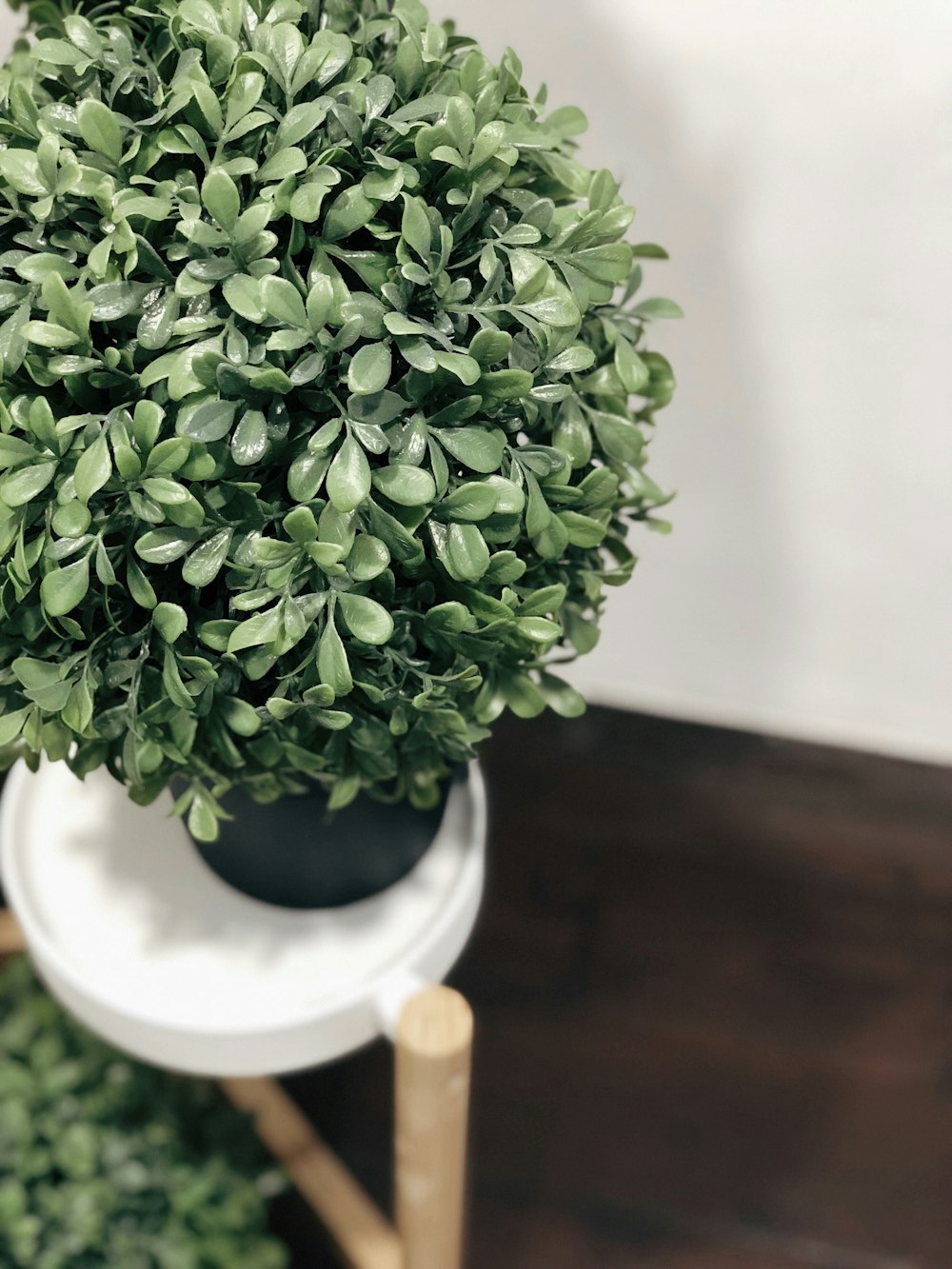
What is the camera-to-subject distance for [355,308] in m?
0.45

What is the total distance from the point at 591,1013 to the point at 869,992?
0.99 feet

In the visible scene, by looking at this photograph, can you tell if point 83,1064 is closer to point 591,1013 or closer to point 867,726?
point 591,1013

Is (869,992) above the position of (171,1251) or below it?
above

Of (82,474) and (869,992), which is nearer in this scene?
(82,474)

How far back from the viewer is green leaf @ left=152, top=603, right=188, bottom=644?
0.47 m

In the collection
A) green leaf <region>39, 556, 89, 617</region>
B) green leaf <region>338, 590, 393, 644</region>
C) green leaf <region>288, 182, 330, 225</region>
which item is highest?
green leaf <region>288, 182, 330, 225</region>

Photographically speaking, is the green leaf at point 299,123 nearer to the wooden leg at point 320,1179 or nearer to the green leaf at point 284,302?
the green leaf at point 284,302

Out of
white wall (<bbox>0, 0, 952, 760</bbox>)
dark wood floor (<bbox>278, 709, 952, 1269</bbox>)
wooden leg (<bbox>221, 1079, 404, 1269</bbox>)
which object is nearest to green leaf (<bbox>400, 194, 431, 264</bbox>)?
white wall (<bbox>0, 0, 952, 760</bbox>)

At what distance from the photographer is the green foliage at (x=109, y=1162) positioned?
33.8 inches

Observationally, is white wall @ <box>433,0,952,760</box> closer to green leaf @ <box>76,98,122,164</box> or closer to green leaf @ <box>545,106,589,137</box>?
green leaf @ <box>545,106,589,137</box>

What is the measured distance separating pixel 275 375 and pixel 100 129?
0.44 feet

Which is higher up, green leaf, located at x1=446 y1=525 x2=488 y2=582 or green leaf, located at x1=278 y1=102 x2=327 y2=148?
green leaf, located at x1=278 y1=102 x2=327 y2=148

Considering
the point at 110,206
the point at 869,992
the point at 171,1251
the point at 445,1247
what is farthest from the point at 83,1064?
the point at 869,992

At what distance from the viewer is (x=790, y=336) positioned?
98 centimetres
